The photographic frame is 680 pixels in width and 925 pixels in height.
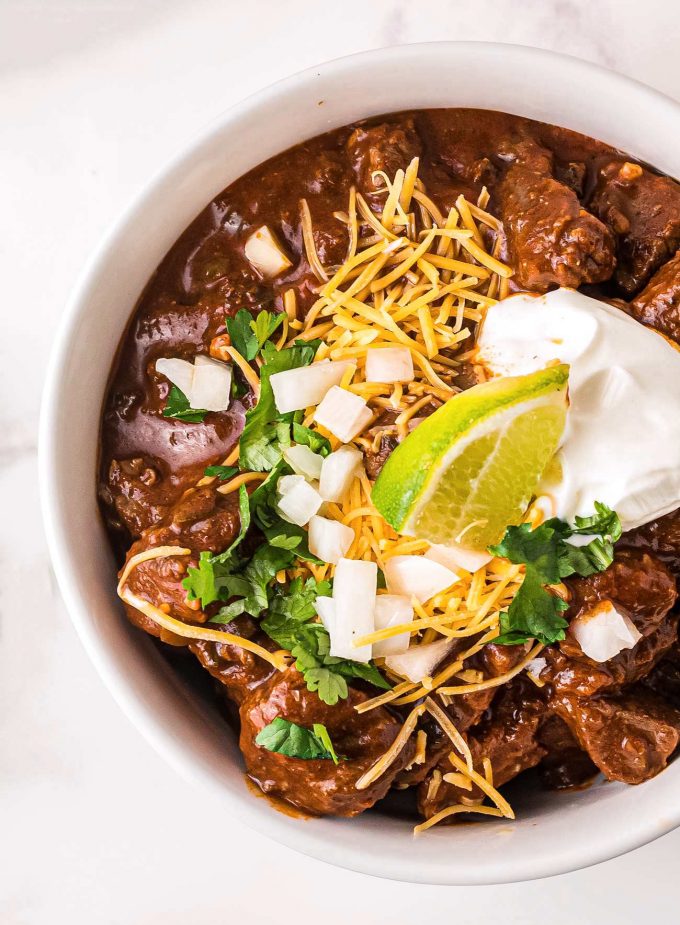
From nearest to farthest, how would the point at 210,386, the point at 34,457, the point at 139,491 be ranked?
the point at 210,386, the point at 139,491, the point at 34,457

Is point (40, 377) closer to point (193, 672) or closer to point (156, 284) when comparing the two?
point (156, 284)

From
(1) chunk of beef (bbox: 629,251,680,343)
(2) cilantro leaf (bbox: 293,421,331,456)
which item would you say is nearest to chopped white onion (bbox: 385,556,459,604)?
(2) cilantro leaf (bbox: 293,421,331,456)

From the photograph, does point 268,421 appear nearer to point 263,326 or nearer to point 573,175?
point 263,326

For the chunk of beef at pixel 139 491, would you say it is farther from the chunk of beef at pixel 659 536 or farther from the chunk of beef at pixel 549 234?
the chunk of beef at pixel 659 536

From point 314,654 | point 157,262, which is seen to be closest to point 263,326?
point 157,262

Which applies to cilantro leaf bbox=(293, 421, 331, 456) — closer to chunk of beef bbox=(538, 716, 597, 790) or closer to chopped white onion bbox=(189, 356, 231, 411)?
chopped white onion bbox=(189, 356, 231, 411)

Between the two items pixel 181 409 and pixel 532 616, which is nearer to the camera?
pixel 532 616

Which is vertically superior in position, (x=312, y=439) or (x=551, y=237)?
(x=551, y=237)
